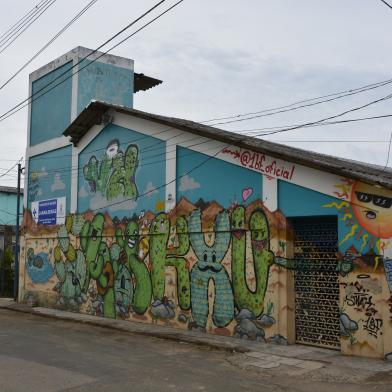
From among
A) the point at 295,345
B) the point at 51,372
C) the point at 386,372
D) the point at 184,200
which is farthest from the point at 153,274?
the point at 386,372

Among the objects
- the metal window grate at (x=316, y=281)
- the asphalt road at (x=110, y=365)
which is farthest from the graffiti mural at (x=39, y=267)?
the metal window grate at (x=316, y=281)

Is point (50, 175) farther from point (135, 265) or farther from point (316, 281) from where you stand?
point (316, 281)

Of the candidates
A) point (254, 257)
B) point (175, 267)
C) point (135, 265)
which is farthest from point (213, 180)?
point (135, 265)

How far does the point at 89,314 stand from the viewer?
55.8 feet

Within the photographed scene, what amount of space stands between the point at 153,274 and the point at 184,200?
7.91 feet

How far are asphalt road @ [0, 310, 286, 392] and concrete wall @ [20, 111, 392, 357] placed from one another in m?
1.76

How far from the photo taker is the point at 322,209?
11109mm

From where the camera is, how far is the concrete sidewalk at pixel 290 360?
28.8ft

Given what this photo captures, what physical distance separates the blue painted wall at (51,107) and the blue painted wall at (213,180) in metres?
6.61

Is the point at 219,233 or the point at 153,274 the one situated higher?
the point at 219,233

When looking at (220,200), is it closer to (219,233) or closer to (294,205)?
(219,233)

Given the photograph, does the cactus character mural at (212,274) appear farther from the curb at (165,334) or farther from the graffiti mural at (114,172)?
the graffiti mural at (114,172)

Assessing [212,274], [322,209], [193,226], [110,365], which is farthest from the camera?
[193,226]

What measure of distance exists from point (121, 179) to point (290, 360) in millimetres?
8448
